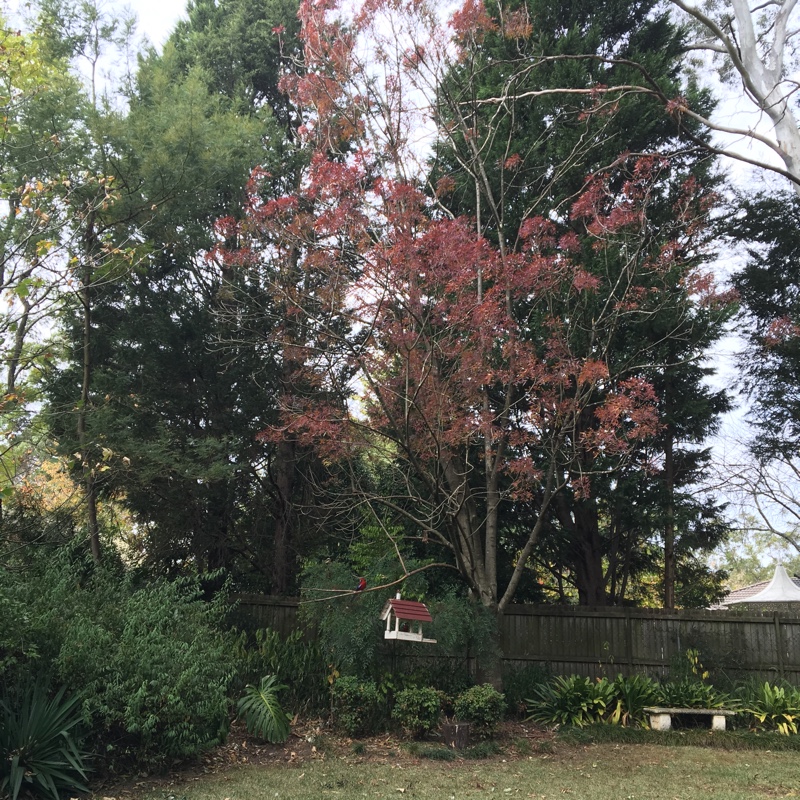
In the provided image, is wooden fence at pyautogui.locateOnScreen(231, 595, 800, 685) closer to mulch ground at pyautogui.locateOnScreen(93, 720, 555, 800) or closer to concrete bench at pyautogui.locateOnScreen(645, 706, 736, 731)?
concrete bench at pyautogui.locateOnScreen(645, 706, 736, 731)

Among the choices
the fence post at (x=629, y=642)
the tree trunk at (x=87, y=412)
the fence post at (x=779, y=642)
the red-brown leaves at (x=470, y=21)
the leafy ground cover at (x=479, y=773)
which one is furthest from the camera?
the fence post at (x=629, y=642)

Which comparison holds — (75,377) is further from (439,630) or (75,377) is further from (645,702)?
(645,702)

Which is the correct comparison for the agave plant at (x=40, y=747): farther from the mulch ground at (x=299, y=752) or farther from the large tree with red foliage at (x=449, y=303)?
the large tree with red foliage at (x=449, y=303)

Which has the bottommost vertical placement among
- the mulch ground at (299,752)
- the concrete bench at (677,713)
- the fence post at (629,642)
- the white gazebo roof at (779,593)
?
the mulch ground at (299,752)

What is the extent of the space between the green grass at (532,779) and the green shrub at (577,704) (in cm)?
110

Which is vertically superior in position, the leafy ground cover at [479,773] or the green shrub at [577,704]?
the green shrub at [577,704]

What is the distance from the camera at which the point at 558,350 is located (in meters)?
9.17

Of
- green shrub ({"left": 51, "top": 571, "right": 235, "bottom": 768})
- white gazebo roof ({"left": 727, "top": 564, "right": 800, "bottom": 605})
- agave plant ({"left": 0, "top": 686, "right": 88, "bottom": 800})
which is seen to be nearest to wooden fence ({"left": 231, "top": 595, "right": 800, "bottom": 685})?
green shrub ({"left": 51, "top": 571, "right": 235, "bottom": 768})

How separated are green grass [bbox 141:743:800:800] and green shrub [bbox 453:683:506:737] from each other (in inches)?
25.9

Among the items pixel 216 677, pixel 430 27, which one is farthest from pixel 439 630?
pixel 430 27

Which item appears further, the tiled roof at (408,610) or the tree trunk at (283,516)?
the tree trunk at (283,516)

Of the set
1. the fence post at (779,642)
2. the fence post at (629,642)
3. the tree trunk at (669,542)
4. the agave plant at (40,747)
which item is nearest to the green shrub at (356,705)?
the agave plant at (40,747)

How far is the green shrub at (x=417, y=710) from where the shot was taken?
7.66 metres

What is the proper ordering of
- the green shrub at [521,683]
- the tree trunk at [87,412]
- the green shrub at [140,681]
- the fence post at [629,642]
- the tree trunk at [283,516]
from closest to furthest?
the green shrub at [140,681] < the green shrub at [521,683] < the tree trunk at [87,412] < the fence post at [629,642] < the tree trunk at [283,516]
